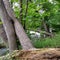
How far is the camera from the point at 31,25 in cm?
875

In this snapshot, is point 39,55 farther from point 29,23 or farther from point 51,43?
point 29,23

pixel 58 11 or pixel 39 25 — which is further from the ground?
pixel 58 11

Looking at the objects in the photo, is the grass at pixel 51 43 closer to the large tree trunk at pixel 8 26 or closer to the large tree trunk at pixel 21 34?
the large tree trunk at pixel 21 34

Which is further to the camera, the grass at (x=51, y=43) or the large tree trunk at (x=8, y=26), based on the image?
the large tree trunk at (x=8, y=26)

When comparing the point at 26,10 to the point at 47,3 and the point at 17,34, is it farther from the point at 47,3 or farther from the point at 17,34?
the point at 17,34

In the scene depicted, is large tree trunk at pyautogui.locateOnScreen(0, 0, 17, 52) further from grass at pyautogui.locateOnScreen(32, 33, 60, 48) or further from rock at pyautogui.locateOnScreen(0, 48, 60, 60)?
rock at pyautogui.locateOnScreen(0, 48, 60, 60)

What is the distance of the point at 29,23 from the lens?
28.1 feet

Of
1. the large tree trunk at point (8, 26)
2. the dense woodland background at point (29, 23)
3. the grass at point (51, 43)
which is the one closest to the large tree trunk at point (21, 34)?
the dense woodland background at point (29, 23)

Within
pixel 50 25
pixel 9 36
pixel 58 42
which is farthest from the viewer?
pixel 50 25

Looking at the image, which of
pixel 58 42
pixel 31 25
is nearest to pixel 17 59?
pixel 58 42

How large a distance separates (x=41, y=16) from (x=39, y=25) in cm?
82

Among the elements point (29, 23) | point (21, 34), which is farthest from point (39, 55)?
point (29, 23)

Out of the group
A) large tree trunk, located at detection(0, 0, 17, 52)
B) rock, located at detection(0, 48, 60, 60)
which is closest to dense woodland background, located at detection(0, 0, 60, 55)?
large tree trunk, located at detection(0, 0, 17, 52)

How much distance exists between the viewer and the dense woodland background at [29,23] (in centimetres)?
561
